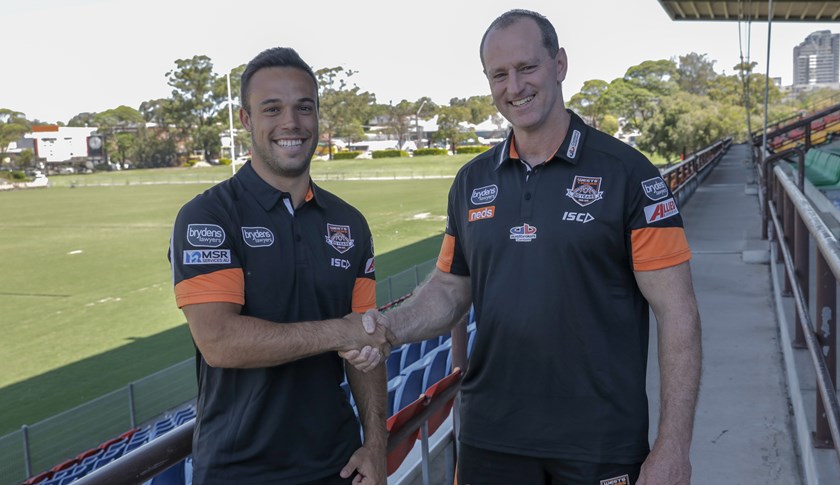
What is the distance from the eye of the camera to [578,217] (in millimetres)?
2041

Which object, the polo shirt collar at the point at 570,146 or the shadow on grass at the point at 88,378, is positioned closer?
the polo shirt collar at the point at 570,146

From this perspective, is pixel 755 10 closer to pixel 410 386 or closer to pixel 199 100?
pixel 410 386

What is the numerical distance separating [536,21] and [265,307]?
3.27 ft

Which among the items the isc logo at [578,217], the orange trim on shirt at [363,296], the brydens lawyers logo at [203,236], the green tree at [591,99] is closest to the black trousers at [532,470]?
the orange trim on shirt at [363,296]

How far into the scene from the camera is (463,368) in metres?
2.86

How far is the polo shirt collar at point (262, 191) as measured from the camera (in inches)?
84.2

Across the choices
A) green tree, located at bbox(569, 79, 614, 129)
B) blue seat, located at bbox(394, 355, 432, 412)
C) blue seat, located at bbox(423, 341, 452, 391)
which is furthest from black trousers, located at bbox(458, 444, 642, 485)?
green tree, located at bbox(569, 79, 614, 129)

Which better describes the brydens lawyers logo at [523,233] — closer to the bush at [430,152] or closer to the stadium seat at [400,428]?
the stadium seat at [400,428]

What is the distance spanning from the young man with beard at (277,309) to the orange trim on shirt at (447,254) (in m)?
0.23

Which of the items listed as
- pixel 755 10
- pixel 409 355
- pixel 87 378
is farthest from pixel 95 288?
pixel 755 10

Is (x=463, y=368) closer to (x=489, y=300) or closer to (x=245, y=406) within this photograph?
(x=489, y=300)

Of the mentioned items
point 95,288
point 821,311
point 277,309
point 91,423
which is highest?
point 277,309

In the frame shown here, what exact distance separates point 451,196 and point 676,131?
3100 cm

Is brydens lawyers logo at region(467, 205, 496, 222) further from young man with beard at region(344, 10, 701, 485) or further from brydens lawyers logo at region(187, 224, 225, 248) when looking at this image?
brydens lawyers logo at region(187, 224, 225, 248)
